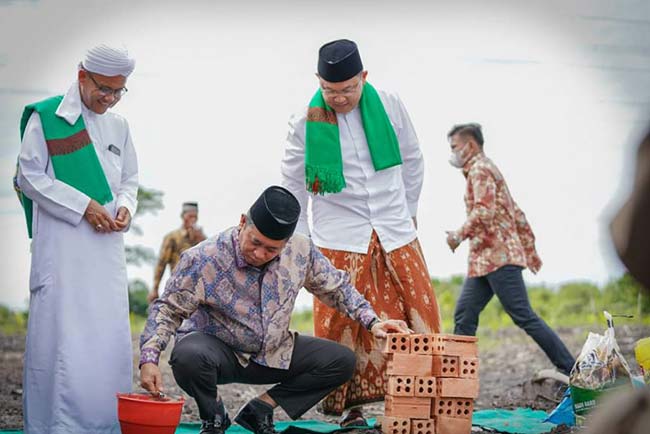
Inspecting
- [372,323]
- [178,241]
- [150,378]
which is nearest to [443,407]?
[372,323]

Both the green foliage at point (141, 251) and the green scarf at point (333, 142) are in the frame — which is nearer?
the green scarf at point (333, 142)

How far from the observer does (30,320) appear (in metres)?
4.25

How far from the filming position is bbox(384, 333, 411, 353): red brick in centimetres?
406

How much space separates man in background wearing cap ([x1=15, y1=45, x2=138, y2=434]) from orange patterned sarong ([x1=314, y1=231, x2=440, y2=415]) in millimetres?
935

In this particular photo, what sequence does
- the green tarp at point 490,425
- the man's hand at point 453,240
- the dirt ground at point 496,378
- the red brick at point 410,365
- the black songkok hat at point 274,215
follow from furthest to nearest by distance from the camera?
the man's hand at point 453,240, the dirt ground at point 496,378, the green tarp at point 490,425, the red brick at point 410,365, the black songkok hat at point 274,215

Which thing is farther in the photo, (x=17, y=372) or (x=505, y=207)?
(x=17, y=372)

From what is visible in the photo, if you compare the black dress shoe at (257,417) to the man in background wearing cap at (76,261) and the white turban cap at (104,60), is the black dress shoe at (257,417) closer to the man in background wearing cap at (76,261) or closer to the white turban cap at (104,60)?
the man in background wearing cap at (76,261)

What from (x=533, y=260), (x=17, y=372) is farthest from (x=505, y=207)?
(x=17, y=372)

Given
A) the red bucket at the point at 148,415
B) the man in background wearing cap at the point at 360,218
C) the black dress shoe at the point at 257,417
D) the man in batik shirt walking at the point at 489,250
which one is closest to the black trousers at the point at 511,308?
the man in batik shirt walking at the point at 489,250

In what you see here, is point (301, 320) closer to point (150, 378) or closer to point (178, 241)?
point (178, 241)

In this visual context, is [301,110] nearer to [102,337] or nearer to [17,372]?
[102,337]

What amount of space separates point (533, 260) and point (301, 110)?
2.08 meters

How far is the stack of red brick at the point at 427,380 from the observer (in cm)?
408

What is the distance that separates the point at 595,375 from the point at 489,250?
1746 millimetres
